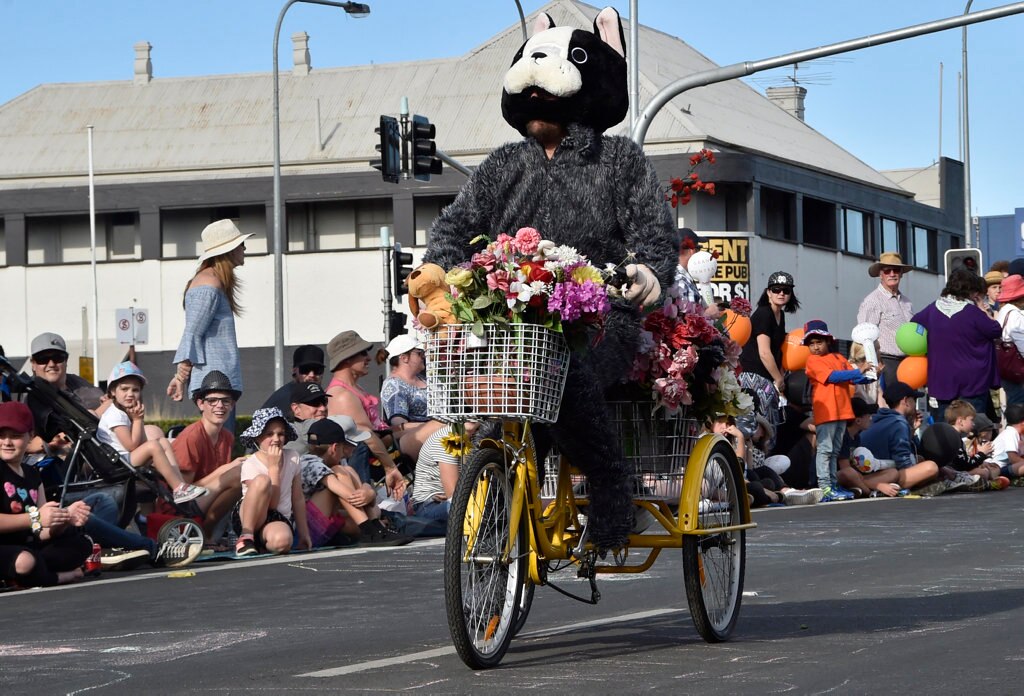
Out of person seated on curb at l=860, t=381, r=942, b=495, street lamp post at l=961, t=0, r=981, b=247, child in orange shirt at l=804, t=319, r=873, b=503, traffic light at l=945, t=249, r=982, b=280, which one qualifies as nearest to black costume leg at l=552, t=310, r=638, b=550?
child in orange shirt at l=804, t=319, r=873, b=503

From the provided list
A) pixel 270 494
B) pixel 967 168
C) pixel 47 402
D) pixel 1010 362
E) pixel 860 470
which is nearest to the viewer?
pixel 47 402

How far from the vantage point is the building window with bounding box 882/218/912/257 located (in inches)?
2520

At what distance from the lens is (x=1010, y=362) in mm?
20422

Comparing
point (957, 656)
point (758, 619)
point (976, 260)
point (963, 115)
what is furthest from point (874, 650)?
point (963, 115)

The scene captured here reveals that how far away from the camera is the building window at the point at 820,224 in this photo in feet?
196

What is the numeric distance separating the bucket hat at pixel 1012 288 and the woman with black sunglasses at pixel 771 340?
3945 mm

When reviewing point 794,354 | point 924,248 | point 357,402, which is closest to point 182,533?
point 357,402

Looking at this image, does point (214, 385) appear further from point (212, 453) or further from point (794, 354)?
point (794, 354)

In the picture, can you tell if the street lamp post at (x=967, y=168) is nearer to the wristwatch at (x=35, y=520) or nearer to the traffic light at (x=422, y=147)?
the traffic light at (x=422, y=147)

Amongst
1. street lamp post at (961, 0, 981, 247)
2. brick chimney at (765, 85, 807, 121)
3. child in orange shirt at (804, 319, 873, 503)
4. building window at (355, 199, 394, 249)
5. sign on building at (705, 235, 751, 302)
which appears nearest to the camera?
child in orange shirt at (804, 319, 873, 503)

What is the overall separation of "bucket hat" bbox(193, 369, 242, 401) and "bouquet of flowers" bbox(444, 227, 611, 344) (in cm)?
683

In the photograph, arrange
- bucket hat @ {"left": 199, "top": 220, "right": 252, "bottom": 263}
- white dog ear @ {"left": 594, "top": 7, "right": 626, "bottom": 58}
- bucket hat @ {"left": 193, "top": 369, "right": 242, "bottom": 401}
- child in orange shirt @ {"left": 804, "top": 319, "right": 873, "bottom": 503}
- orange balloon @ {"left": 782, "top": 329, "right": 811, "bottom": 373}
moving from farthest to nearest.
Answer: orange balloon @ {"left": 782, "top": 329, "right": 811, "bottom": 373} < child in orange shirt @ {"left": 804, "top": 319, "right": 873, "bottom": 503} < bucket hat @ {"left": 199, "top": 220, "right": 252, "bottom": 263} < bucket hat @ {"left": 193, "top": 369, "right": 242, "bottom": 401} < white dog ear @ {"left": 594, "top": 7, "right": 626, "bottom": 58}

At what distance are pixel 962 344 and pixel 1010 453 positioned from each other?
Answer: 1.63 meters

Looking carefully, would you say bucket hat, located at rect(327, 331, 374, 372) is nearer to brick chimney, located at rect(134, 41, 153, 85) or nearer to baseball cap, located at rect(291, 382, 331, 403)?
baseball cap, located at rect(291, 382, 331, 403)
